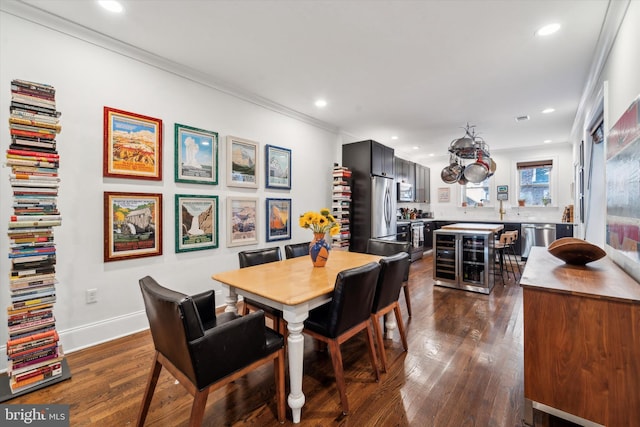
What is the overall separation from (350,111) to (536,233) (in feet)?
17.0

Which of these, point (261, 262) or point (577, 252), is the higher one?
point (577, 252)

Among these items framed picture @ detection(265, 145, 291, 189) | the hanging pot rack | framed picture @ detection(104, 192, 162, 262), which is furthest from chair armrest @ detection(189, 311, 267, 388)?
the hanging pot rack

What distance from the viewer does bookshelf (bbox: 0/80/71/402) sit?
183 cm

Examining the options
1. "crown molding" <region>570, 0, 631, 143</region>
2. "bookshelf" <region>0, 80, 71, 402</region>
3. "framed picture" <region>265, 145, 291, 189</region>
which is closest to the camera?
"bookshelf" <region>0, 80, 71, 402</region>

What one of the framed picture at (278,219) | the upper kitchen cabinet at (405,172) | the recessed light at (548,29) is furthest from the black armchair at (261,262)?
the upper kitchen cabinet at (405,172)

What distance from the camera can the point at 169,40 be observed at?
2.49m

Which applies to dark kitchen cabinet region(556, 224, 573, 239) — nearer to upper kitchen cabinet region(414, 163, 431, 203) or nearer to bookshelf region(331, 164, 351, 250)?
upper kitchen cabinet region(414, 163, 431, 203)

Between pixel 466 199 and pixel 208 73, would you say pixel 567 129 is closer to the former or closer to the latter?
pixel 466 199

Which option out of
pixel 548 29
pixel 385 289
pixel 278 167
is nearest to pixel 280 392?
pixel 385 289

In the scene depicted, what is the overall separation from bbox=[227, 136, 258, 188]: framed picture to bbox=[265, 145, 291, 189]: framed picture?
0.22 m

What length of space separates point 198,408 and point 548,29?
11.8ft

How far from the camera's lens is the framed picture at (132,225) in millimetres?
2514

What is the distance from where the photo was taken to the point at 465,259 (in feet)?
13.7

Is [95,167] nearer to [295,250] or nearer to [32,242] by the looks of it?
[32,242]
